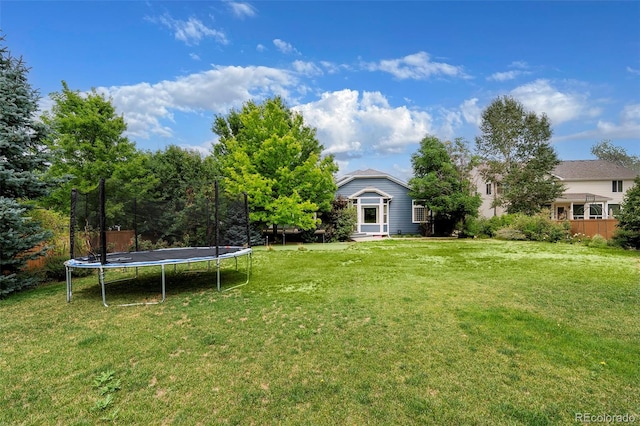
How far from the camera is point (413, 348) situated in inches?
144

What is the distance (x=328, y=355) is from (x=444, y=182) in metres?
18.7

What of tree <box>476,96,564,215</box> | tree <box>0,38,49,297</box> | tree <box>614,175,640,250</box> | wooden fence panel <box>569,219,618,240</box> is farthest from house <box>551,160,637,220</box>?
tree <box>0,38,49,297</box>

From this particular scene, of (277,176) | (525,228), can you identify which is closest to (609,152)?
(525,228)

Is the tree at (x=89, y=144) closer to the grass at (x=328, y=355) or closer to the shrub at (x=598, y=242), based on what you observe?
the grass at (x=328, y=355)

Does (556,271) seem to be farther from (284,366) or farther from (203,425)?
(203,425)

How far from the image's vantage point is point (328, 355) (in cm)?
350

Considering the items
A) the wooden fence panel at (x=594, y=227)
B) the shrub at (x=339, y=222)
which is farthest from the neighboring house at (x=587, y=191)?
the shrub at (x=339, y=222)

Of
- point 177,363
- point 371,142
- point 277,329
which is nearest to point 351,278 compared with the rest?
point 277,329

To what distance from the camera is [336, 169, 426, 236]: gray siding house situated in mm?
21578

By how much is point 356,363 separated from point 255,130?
15.6 meters

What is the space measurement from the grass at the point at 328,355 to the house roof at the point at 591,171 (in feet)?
90.5

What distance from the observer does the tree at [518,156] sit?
24219 mm

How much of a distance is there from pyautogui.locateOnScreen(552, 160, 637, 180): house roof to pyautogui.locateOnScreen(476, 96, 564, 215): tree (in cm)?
394

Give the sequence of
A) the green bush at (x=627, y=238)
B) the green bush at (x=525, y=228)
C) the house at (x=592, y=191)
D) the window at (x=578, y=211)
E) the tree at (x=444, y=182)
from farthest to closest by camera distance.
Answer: the window at (x=578, y=211) → the house at (x=592, y=191) → the tree at (x=444, y=182) → the green bush at (x=525, y=228) → the green bush at (x=627, y=238)
